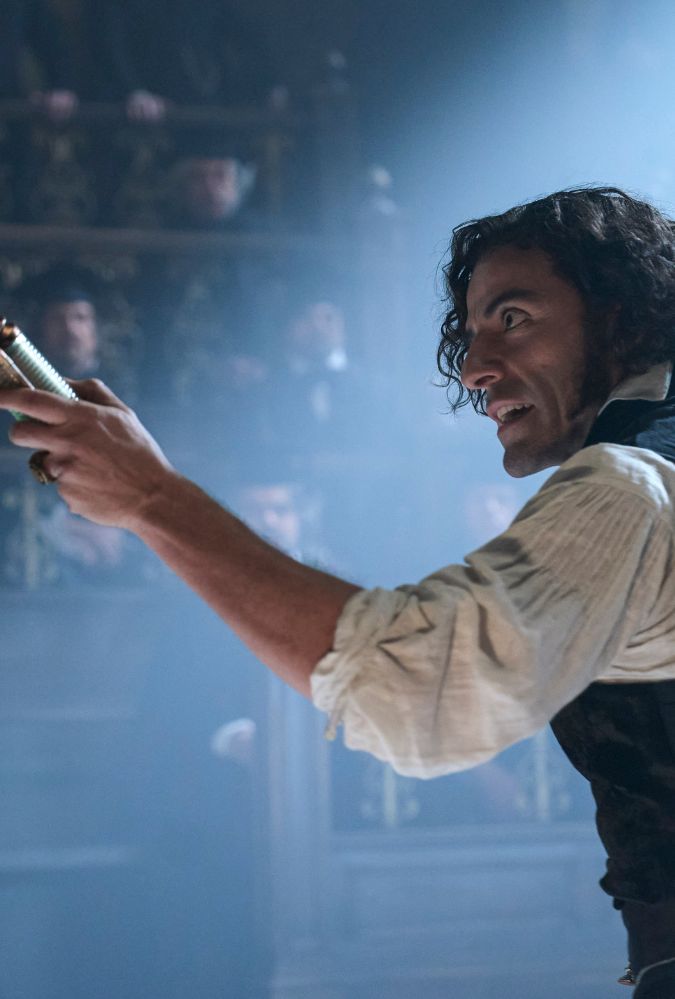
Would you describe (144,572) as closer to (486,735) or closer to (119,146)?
(119,146)

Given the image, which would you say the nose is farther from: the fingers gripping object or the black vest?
Answer: the fingers gripping object

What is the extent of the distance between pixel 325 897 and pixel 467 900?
1.72 feet

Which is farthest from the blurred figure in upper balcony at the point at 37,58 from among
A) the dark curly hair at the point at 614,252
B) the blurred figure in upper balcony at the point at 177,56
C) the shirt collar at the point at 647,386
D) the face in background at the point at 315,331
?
the shirt collar at the point at 647,386

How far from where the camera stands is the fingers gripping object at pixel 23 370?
927 millimetres

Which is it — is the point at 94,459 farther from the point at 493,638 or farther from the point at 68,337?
the point at 68,337

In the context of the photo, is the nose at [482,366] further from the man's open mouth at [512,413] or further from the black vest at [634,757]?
the black vest at [634,757]

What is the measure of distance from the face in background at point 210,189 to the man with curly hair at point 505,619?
13.1 feet

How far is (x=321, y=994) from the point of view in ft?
13.2

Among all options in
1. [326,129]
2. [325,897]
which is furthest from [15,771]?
[326,129]

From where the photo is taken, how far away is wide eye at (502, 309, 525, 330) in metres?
1.25

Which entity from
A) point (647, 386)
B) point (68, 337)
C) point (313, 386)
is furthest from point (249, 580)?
point (313, 386)

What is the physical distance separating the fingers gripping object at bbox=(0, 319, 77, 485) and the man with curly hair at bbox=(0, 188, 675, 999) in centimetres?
1

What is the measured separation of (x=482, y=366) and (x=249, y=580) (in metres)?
0.47

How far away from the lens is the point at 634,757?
3.33 feet
